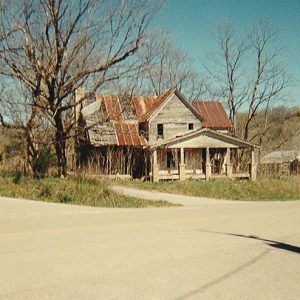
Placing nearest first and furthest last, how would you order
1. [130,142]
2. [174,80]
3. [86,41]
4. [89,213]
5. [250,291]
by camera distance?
[250,291]
[89,213]
[86,41]
[130,142]
[174,80]

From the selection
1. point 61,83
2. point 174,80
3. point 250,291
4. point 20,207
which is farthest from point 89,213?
point 174,80

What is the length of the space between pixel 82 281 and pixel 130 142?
1058 inches

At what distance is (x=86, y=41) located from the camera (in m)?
19.2

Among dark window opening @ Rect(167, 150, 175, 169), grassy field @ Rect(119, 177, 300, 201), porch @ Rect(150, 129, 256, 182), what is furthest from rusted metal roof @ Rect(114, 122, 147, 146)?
grassy field @ Rect(119, 177, 300, 201)

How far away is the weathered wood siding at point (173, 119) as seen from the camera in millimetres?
33406

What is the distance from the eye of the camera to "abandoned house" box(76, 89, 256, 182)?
30344 mm

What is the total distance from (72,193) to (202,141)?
1721 cm

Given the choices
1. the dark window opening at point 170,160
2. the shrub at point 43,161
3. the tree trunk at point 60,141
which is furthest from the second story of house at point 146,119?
the tree trunk at point 60,141

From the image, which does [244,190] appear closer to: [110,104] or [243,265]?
[110,104]

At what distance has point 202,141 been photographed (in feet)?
101

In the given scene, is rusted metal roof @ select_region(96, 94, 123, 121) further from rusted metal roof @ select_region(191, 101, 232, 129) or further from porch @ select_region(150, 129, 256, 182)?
rusted metal roof @ select_region(191, 101, 232, 129)

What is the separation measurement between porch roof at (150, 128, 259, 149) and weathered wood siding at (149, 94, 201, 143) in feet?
10.1

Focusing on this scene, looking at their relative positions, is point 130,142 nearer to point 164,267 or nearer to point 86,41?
point 86,41


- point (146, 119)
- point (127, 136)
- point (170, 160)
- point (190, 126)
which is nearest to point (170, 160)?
point (170, 160)
